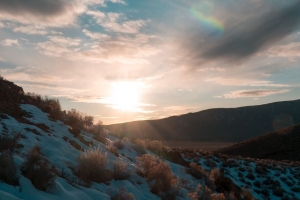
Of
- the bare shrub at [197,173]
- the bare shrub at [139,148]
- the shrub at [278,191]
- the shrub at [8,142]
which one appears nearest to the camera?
the shrub at [8,142]

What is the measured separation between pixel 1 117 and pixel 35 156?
4.64 metres

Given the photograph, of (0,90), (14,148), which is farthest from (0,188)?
(0,90)

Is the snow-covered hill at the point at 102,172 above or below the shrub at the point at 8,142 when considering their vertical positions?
below

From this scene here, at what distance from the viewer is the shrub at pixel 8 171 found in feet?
20.1

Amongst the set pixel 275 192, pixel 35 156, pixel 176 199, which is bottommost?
pixel 275 192

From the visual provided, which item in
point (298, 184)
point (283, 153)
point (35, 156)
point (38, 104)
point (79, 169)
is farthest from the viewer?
point (283, 153)

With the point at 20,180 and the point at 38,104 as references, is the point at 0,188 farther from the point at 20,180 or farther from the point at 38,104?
the point at 38,104

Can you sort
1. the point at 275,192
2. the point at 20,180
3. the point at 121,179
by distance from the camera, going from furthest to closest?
the point at 275,192, the point at 121,179, the point at 20,180

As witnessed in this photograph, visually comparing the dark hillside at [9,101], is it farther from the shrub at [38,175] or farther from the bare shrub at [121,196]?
the bare shrub at [121,196]

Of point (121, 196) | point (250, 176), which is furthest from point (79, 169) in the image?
point (250, 176)

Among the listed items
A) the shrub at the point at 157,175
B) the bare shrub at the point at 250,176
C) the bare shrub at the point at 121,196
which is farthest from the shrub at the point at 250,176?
the bare shrub at the point at 121,196

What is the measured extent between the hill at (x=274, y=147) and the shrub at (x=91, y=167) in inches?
1294

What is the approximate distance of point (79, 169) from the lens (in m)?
8.92

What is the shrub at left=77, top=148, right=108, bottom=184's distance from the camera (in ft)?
28.6
